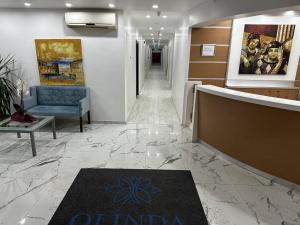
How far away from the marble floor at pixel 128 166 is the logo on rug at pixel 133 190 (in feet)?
1.34

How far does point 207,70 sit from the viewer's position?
15.6 feet

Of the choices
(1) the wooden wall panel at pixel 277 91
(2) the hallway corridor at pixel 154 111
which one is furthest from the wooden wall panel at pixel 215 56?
(2) the hallway corridor at pixel 154 111

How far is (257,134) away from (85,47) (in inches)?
155

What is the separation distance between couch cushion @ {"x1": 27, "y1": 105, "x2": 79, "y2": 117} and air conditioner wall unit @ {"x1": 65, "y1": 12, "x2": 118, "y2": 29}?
5.93 ft

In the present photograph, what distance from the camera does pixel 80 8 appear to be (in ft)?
14.4

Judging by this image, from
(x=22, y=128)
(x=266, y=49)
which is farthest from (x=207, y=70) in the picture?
(x=22, y=128)

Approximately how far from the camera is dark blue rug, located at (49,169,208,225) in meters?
2.22

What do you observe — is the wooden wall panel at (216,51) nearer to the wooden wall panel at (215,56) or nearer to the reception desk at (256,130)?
the wooden wall panel at (215,56)

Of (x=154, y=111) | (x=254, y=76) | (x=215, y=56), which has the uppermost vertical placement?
(x=215, y=56)

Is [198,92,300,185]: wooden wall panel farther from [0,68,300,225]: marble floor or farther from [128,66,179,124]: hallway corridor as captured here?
[128,66,179,124]: hallway corridor

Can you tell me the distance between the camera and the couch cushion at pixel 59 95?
481cm

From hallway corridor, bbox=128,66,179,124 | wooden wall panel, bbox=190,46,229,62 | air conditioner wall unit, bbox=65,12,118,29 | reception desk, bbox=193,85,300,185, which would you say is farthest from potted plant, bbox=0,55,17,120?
reception desk, bbox=193,85,300,185

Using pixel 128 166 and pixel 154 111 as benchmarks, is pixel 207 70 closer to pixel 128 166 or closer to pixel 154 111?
pixel 154 111

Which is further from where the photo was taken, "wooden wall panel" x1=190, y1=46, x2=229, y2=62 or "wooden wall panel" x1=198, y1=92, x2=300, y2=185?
"wooden wall panel" x1=190, y1=46, x2=229, y2=62
